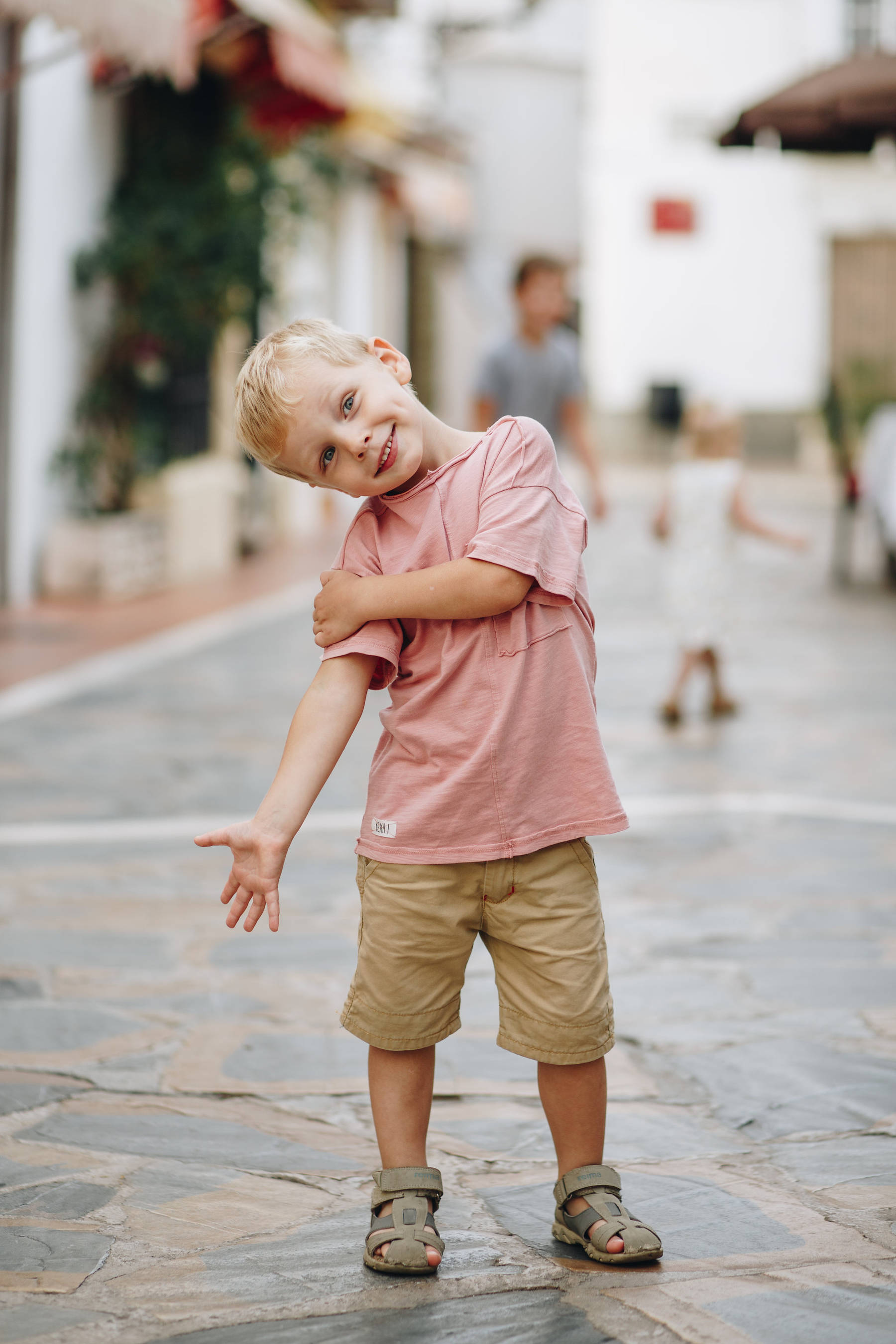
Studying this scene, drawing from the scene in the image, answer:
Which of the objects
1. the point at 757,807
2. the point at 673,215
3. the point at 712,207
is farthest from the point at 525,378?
the point at 712,207

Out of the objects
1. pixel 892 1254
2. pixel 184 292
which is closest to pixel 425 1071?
pixel 892 1254

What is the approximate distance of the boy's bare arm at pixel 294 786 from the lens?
222 centimetres

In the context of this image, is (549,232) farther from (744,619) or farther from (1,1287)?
(1,1287)

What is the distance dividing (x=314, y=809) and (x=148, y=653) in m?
3.35

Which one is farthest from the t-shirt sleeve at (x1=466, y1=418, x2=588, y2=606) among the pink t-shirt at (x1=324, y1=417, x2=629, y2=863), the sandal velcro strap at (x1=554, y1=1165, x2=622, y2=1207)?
the sandal velcro strap at (x1=554, y1=1165, x2=622, y2=1207)

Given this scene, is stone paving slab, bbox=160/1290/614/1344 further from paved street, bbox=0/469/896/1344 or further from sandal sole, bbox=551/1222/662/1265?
sandal sole, bbox=551/1222/662/1265

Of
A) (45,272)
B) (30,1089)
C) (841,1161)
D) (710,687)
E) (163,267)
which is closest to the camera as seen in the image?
(841,1161)

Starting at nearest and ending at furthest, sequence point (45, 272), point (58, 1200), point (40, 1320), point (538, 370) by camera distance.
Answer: point (40, 1320), point (58, 1200), point (538, 370), point (45, 272)

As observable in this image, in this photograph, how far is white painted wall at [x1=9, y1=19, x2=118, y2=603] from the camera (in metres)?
9.66

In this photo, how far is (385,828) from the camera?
2352 mm

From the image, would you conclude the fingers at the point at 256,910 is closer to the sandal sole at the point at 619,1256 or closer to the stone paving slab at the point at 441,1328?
the stone paving slab at the point at 441,1328

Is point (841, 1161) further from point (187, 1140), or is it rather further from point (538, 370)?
point (538, 370)

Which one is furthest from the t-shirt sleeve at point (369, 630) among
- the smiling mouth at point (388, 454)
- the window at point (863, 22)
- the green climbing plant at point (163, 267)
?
the window at point (863, 22)

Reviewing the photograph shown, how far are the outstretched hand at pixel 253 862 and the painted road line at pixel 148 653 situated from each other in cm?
422
